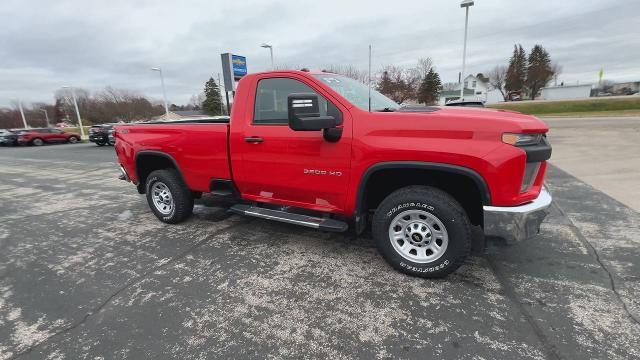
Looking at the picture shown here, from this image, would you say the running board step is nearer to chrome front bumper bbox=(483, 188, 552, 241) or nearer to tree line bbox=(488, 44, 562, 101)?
chrome front bumper bbox=(483, 188, 552, 241)

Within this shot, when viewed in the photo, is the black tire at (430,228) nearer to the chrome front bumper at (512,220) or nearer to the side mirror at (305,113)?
the chrome front bumper at (512,220)

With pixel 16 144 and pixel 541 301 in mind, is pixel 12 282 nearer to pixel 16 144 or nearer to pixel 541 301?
pixel 541 301

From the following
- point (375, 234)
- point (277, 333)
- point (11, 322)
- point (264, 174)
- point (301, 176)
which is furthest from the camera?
point (264, 174)

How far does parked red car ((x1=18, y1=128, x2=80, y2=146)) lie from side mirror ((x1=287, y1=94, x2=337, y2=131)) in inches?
1246

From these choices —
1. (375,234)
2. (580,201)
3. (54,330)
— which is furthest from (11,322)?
(580,201)

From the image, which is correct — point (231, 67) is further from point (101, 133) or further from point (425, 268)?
point (425, 268)

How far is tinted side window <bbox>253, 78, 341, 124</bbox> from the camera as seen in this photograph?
3570 mm

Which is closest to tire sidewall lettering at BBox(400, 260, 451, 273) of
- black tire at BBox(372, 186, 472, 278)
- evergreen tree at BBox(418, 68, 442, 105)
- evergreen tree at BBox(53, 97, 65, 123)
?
black tire at BBox(372, 186, 472, 278)

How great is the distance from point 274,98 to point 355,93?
0.86m

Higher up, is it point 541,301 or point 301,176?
point 301,176

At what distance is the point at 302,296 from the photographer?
2.98m

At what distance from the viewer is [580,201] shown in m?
5.48

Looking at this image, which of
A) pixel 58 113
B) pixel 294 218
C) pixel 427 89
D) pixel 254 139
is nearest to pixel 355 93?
pixel 254 139

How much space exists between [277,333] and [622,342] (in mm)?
2361
